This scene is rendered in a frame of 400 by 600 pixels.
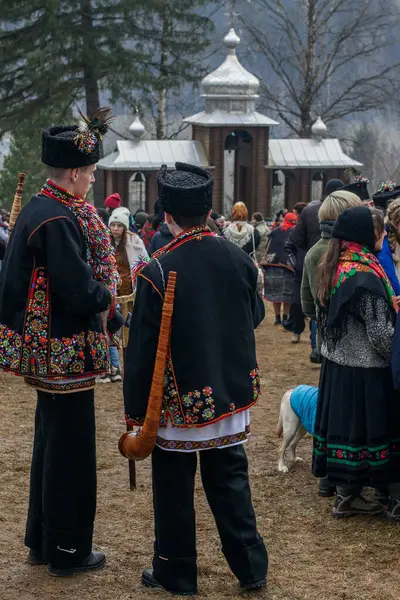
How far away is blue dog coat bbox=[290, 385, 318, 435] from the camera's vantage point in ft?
21.6

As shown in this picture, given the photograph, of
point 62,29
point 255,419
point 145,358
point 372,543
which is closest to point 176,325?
point 145,358

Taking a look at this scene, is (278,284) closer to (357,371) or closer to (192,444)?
(357,371)

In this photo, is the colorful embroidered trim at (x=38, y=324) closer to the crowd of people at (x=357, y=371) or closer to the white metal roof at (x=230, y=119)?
the crowd of people at (x=357, y=371)

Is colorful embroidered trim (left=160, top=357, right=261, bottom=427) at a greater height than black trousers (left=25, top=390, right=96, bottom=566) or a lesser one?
greater

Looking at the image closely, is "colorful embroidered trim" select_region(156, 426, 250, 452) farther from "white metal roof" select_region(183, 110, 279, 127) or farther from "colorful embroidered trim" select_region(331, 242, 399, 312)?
"white metal roof" select_region(183, 110, 279, 127)

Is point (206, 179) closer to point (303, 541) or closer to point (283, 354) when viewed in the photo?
point (303, 541)

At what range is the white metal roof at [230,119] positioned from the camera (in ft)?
74.2

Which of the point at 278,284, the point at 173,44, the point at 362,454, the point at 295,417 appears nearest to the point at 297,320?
the point at 278,284

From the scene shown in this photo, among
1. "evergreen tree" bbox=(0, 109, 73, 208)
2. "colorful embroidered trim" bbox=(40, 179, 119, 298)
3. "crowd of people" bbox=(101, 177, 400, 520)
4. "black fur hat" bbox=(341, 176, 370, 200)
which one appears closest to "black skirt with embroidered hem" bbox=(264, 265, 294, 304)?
"black fur hat" bbox=(341, 176, 370, 200)

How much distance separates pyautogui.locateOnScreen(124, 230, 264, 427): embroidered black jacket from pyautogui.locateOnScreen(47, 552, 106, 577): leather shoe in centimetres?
88

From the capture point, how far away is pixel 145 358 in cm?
466

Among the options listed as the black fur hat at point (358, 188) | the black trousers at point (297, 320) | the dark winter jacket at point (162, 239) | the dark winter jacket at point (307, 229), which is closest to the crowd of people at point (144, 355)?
the dark winter jacket at point (162, 239)

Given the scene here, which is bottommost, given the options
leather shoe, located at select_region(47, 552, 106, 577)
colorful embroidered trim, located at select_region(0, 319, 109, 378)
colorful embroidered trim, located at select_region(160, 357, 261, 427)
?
leather shoe, located at select_region(47, 552, 106, 577)

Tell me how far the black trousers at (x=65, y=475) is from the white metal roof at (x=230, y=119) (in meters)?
18.0
